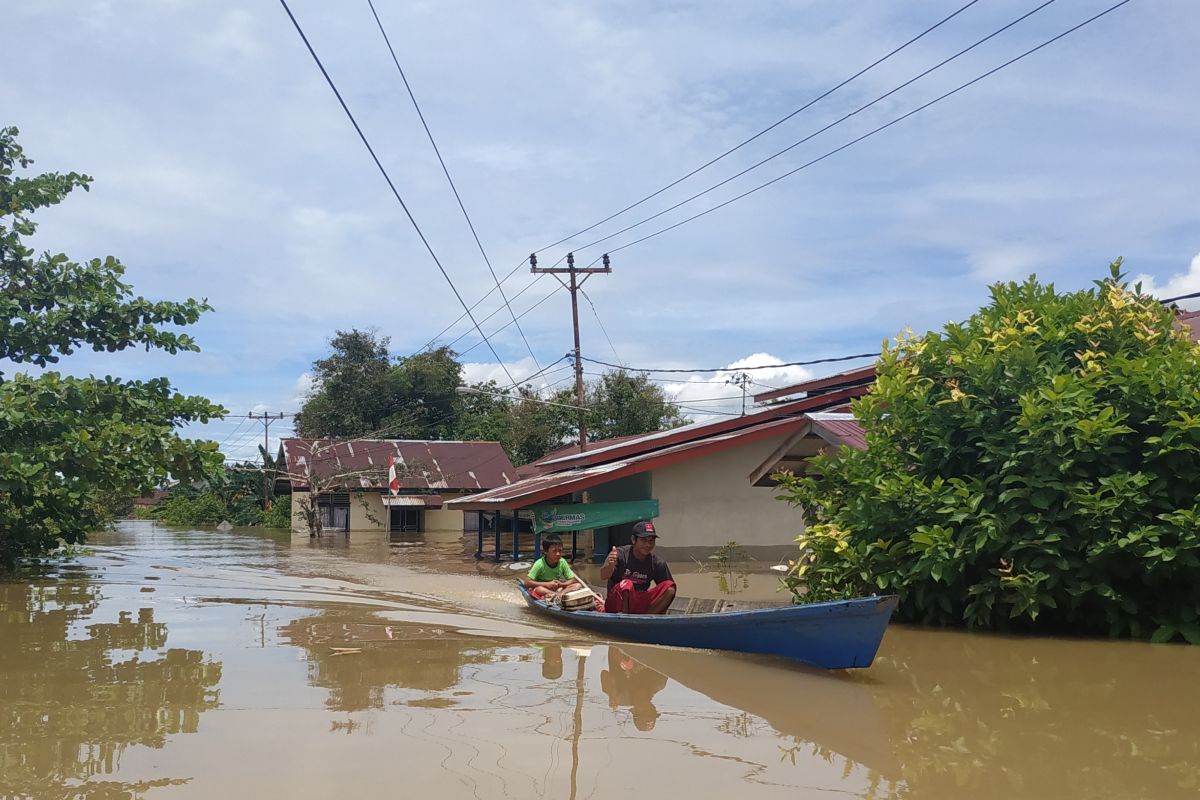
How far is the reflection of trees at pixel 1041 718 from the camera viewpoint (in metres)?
5.38

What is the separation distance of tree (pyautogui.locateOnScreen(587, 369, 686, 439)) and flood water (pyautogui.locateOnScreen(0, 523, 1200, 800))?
31687mm

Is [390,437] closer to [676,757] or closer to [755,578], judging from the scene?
[755,578]

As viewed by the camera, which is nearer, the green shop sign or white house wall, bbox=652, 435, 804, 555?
the green shop sign

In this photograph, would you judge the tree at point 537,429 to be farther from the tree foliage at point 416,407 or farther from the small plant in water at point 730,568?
the small plant in water at point 730,568

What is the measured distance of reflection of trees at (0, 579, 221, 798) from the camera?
533 centimetres

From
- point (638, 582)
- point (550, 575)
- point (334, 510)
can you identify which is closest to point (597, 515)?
point (550, 575)

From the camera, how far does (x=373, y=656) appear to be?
28.6 ft

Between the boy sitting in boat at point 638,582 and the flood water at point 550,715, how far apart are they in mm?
624

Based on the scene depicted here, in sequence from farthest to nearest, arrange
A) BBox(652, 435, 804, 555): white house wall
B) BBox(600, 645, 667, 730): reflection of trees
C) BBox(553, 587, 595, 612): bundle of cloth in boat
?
BBox(652, 435, 804, 555): white house wall, BBox(553, 587, 595, 612): bundle of cloth in boat, BBox(600, 645, 667, 730): reflection of trees

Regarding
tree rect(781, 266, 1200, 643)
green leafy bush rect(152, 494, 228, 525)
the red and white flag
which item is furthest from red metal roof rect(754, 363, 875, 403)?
green leafy bush rect(152, 494, 228, 525)

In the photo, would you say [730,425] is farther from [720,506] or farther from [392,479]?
[392,479]

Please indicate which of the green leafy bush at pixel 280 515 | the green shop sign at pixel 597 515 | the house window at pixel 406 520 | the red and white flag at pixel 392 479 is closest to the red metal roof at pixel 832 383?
the green shop sign at pixel 597 515

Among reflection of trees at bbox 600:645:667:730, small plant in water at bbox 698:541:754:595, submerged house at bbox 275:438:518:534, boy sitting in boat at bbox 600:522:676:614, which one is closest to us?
reflection of trees at bbox 600:645:667:730

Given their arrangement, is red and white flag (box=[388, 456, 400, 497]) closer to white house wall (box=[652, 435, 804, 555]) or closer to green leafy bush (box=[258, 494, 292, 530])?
green leafy bush (box=[258, 494, 292, 530])
